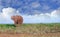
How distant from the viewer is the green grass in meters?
1.51

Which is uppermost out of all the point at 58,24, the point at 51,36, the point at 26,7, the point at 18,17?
the point at 26,7

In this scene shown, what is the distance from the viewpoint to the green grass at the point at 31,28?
1.51 m

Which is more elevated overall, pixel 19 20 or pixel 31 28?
pixel 19 20

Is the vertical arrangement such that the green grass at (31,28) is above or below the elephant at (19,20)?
below

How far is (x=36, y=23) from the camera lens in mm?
1516

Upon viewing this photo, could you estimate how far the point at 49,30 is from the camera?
1.52 meters

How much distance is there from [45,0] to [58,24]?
344 millimetres

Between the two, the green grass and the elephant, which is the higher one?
the elephant

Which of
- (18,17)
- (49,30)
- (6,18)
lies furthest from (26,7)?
(49,30)

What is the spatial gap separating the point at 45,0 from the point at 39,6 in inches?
4.3

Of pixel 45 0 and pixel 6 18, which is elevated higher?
pixel 45 0

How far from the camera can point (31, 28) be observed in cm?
152

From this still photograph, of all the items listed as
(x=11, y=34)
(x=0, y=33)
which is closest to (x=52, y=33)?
(x=11, y=34)

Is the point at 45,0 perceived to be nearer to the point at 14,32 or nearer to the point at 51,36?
the point at 51,36
